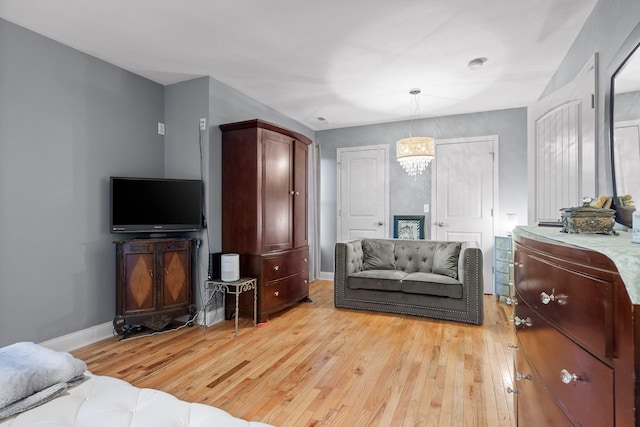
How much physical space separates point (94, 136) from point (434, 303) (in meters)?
3.90

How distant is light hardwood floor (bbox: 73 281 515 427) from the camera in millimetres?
1928

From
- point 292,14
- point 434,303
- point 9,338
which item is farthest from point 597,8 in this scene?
point 9,338

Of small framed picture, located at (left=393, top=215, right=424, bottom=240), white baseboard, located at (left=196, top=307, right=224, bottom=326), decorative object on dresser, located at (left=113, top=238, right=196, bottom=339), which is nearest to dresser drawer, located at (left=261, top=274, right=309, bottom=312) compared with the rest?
white baseboard, located at (left=196, top=307, right=224, bottom=326)

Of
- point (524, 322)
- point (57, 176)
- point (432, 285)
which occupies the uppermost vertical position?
point (57, 176)

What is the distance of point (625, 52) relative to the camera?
4.99 feet

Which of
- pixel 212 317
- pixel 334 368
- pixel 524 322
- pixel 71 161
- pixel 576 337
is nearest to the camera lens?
pixel 576 337

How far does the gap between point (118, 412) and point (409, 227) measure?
456 centimetres

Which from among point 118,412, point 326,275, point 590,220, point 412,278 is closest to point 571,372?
point 590,220

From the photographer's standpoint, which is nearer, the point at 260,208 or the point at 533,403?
the point at 533,403

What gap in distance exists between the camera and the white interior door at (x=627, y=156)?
1341 millimetres

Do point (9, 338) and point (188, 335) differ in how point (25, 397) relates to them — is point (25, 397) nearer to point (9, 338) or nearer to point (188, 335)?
point (9, 338)

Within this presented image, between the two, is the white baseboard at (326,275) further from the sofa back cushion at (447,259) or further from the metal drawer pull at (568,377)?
the metal drawer pull at (568,377)

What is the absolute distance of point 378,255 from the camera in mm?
4230

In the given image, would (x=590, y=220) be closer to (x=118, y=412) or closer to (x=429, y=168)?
(x=118, y=412)
